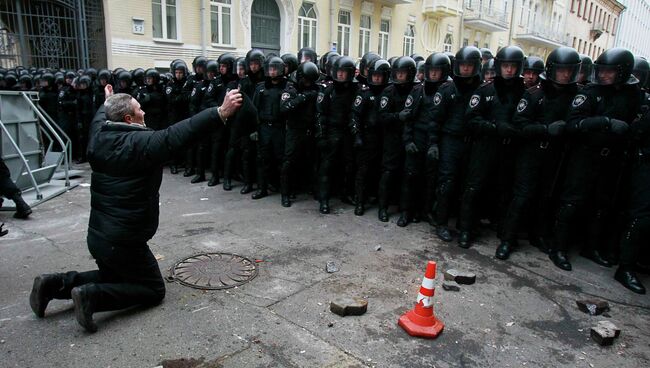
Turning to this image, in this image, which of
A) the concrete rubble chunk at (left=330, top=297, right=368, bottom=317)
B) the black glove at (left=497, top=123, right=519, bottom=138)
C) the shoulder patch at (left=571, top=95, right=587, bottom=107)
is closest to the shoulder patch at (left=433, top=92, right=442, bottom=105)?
the black glove at (left=497, top=123, right=519, bottom=138)

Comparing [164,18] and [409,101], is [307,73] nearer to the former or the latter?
[409,101]

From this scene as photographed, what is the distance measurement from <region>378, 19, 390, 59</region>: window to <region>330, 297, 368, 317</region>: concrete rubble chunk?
22.5 metres

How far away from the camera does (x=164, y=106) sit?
29.9ft

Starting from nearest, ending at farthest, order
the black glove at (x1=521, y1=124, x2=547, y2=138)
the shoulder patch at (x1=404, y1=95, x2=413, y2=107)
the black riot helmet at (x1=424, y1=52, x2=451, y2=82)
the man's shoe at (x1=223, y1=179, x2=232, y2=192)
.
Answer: the black glove at (x1=521, y1=124, x2=547, y2=138) → the black riot helmet at (x1=424, y1=52, x2=451, y2=82) → the shoulder patch at (x1=404, y1=95, x2=413, y2=107) → the man's shoe at (x1=223, y1=179, x2=232, y2=192)

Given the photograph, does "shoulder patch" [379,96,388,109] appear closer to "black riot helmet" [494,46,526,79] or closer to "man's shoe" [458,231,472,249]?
"black riot helmet" [494,46,526,79]

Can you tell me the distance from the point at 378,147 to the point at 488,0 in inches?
1158

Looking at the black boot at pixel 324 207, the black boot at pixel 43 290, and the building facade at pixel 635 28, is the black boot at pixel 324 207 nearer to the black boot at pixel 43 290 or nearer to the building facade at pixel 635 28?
the black boot at pixel 43 290

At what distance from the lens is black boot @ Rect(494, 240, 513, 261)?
5086mm

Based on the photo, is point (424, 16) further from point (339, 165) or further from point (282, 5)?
point (339, 165)

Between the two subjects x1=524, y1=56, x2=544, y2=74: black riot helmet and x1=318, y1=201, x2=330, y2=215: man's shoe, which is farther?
x1=318, y1=201, x2=330, y2=215: man's shoe

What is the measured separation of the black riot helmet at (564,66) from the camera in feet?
15.5

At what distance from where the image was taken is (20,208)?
5801 mm

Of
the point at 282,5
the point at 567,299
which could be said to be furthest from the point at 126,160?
the point at 282,5

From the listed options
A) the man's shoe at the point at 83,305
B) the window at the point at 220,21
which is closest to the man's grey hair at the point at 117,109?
the man's shoe at the point at 83,305
